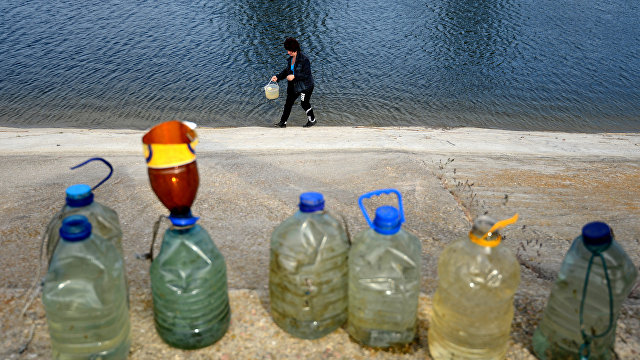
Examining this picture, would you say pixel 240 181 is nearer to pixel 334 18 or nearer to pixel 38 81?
pixel 38 81

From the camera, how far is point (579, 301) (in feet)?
9.11

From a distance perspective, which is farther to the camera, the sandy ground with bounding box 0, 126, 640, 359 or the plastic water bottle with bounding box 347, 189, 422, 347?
the sandy ground with bounding box 0, 126, 640, 359

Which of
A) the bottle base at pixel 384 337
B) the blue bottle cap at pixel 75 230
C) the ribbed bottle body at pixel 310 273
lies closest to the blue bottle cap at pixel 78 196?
the blue bottle cap at pixel 75 230

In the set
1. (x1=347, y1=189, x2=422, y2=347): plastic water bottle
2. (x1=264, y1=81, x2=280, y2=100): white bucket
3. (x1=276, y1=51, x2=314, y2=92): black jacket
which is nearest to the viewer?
(x1=347, y1=189, x2=422, y2=347): plastic water bottle

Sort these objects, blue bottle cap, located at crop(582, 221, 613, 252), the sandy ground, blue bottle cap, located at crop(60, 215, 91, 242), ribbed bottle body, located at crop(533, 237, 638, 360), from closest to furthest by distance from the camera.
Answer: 1. blue bottle cap, located at crop(60, 215, 91, 242)
2. blue bottle cap, located at crop(582, 221, 613, 252)
3. ribbed bottle body, located at crop(533, 237, 638, 360)
4. the sandy ground

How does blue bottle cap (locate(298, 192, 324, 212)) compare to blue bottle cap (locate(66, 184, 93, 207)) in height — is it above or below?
above

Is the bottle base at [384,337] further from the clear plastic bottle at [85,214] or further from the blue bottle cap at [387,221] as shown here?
the clear plastic bottle at [85,214]

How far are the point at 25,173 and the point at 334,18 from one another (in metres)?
16.5

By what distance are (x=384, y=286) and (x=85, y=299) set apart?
5.41 ft

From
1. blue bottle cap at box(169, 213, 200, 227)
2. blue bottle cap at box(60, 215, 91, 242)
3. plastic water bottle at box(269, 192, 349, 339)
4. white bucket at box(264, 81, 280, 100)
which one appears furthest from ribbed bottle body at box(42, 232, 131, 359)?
white bucket at box(264, 81, 280, 100)

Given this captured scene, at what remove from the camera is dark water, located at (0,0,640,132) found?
14.9 meters

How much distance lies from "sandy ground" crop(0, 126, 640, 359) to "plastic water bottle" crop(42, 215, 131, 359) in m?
0.34

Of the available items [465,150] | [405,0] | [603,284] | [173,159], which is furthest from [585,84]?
[173,159]

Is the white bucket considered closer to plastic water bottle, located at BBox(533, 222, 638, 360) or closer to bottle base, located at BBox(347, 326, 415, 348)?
bottle base, located at BBox(347, 326, 415, 348)
